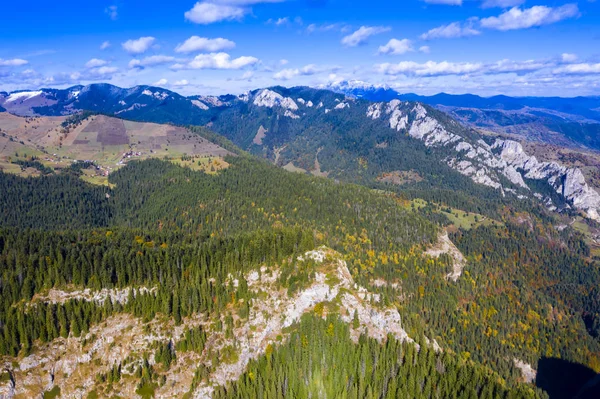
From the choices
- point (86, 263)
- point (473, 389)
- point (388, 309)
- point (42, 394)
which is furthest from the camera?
point (388, 309)

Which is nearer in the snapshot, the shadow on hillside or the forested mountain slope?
the forested mountain slope

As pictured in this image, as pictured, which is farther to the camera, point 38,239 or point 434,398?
point 38,239

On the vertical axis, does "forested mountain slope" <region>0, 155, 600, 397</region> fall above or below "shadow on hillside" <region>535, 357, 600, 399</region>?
above

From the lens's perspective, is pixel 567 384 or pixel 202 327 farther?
pixel 567 384

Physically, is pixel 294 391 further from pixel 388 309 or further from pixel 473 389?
pixel 473 389

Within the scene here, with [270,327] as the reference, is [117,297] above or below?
above

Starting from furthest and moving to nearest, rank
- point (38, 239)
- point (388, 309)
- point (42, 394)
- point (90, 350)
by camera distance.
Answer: point (38, 239), point (388, 309), point (90, 350), point (42, 394)

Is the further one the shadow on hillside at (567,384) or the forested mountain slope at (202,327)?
the shadow on hillside at (567,384)

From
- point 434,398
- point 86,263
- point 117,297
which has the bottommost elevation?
point 434,398

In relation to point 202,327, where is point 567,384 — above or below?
below

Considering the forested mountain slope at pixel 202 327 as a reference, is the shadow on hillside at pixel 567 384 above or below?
below

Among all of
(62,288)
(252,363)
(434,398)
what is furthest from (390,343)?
(62,288)
